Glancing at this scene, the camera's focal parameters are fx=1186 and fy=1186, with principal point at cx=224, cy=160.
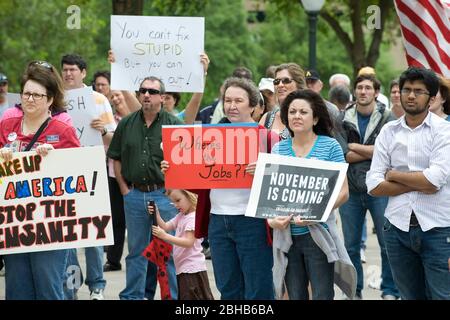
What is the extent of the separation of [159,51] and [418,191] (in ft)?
12.3

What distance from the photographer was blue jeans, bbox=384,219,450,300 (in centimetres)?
779

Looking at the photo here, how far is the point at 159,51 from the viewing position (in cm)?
1090

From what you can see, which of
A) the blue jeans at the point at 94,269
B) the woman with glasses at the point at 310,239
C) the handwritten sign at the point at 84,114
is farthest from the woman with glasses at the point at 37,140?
the blue jeans at the point at 94,269

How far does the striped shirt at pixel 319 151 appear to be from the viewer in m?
8.01

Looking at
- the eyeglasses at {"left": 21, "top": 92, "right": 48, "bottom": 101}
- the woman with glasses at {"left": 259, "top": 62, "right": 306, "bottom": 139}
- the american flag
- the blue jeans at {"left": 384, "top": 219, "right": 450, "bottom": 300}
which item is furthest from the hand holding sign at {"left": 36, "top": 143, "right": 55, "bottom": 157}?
the american flag

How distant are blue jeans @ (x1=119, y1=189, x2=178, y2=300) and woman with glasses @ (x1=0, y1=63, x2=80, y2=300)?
2.24 meters

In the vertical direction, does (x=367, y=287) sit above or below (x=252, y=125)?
below

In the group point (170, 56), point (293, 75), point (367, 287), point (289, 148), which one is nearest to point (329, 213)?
point (289, 148)

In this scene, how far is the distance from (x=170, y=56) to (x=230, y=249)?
110 inches

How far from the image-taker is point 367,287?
12312 mm

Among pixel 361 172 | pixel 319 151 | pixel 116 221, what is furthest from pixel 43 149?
pixel 116 221

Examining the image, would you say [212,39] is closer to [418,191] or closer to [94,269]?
[94,269]

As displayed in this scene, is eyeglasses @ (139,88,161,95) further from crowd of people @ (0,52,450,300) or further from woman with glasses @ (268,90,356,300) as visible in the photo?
woman with glasses @ (268,90,356,300)
